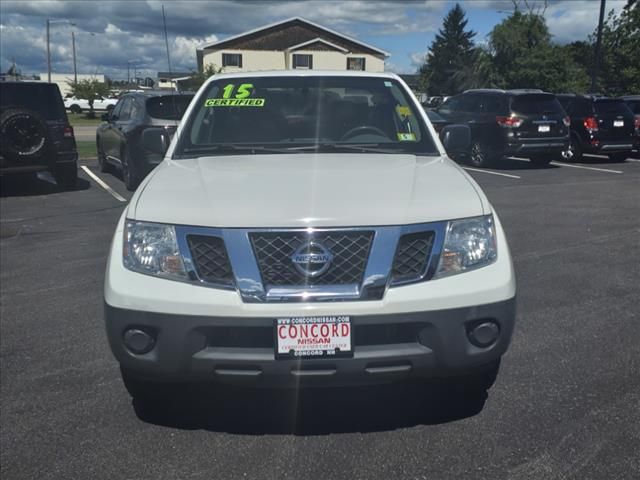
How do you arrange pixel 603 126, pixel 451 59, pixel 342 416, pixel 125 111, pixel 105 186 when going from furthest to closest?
1. pixel 451 59
2. pixel 603 126
3. pixel 105 186
4. pixel 125 111
5. pixel 342 416

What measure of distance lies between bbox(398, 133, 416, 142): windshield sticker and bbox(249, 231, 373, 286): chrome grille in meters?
1.60

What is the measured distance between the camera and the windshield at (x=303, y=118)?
4.14 m

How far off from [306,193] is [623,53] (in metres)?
35.3

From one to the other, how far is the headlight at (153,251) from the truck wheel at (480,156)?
1337cm

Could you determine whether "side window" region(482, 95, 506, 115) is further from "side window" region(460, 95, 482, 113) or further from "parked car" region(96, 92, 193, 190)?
"parked car" region(96, 92, 193, 190)

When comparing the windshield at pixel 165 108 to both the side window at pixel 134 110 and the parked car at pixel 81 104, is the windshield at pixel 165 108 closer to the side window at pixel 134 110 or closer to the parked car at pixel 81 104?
the side window at pixel 134 110

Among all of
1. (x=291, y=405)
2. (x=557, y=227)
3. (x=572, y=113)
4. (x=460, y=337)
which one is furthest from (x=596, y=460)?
(x=572, y=113)

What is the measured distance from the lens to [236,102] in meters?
4.40

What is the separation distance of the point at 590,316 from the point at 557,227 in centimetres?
361

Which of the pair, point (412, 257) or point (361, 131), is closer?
point (412, 257)

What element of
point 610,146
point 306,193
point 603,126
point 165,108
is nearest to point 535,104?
point 603,126

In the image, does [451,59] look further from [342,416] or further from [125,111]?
[342,416]

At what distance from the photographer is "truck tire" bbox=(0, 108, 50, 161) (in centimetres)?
1038

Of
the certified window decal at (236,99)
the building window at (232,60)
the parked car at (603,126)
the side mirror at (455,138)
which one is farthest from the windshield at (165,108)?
the building window at (232,60)
